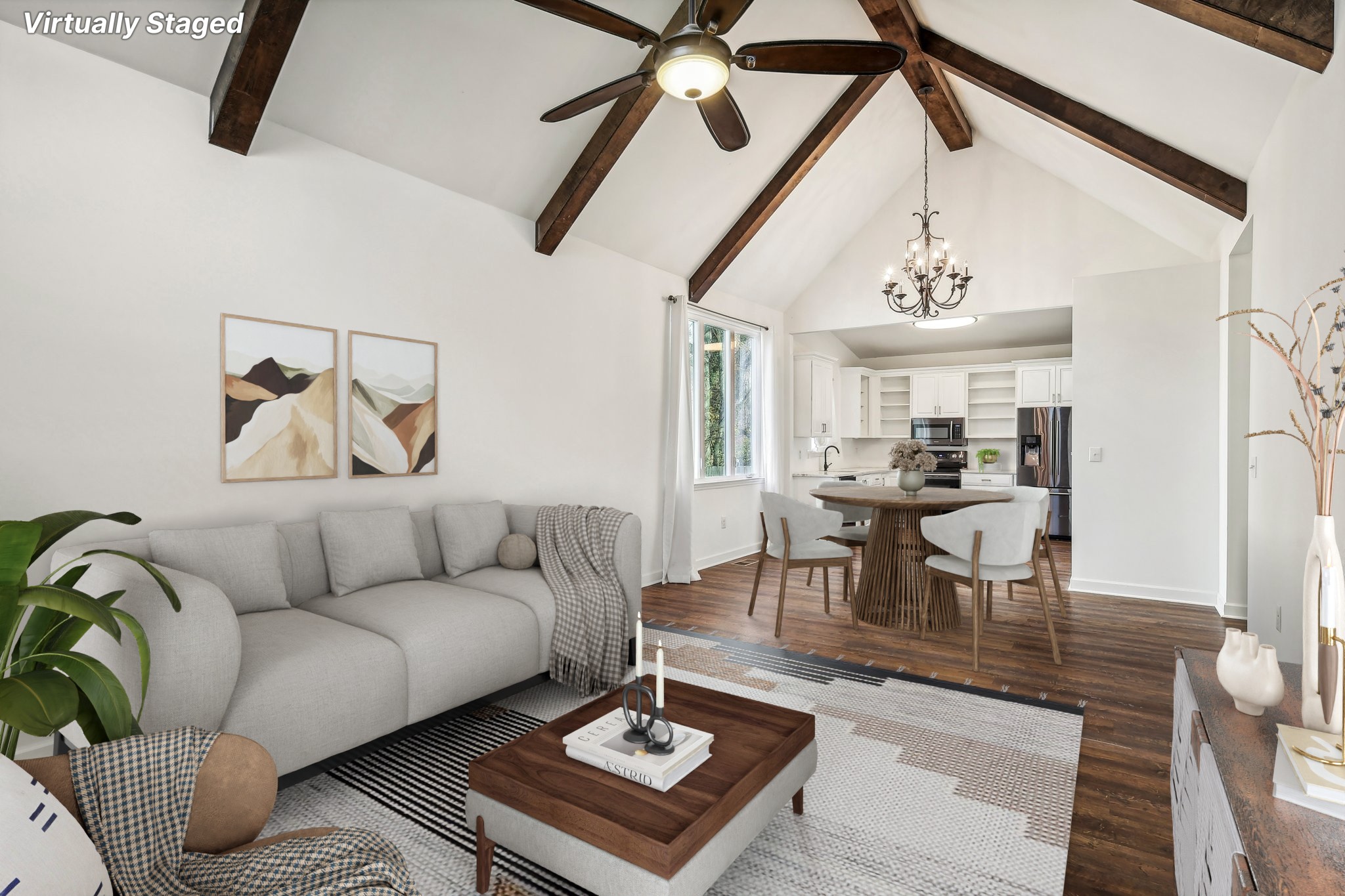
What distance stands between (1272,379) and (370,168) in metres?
4.55

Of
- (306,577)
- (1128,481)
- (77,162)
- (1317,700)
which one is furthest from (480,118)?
(1128,481)

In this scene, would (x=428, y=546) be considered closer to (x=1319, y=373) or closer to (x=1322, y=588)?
(x=1322, y=588)

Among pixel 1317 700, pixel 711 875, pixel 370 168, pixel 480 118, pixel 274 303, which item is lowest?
pixel 711 875

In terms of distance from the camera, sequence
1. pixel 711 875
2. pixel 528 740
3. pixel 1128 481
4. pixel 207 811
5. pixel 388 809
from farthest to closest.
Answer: pixel 1128 481
pixel 388 809
pixel 528 740
pixel 711 875
pixel 207 811

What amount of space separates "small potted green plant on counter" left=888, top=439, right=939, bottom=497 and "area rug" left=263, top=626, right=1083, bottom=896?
1409 mm

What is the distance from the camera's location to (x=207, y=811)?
50.2 inches

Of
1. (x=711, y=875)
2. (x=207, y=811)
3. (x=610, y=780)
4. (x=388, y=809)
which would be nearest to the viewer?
(x=207, y=811)

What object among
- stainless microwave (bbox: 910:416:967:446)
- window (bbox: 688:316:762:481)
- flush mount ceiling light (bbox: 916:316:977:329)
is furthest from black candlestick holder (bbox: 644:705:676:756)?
stainless microwave (bbox: 910:416:967:446)

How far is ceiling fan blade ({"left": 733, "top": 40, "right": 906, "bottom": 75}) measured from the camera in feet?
7.63

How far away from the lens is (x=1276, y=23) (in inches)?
87.5

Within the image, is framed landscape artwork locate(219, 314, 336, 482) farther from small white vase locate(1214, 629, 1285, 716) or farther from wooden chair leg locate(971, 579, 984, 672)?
small white vase locate(1214, 629, 1285, 716)

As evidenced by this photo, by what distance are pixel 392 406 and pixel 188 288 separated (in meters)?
1.05

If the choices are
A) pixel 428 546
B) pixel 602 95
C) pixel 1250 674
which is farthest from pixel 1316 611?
pixel 428 546

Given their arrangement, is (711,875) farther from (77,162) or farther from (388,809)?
(77,162)
